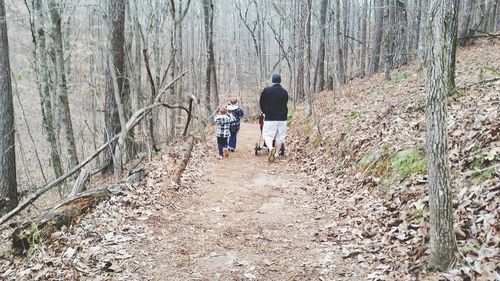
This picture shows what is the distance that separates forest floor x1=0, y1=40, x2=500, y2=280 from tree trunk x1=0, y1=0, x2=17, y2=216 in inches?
153

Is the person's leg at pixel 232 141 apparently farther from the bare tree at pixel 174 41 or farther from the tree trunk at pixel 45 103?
the tree trunk at pixel 45 103

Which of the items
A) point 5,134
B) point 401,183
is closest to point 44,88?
point 5,134

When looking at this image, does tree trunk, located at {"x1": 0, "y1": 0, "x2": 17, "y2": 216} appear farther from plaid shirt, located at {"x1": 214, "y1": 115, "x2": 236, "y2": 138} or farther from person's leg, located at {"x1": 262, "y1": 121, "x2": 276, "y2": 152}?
person's leg, located at {"x1": 262, "y1": 121, "x2": 276, "y2": 152}

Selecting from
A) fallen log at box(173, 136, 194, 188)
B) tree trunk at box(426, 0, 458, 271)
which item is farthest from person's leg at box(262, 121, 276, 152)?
tree trunk at box(426, 0, 458, 271)

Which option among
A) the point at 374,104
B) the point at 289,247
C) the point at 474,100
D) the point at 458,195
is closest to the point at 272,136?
the point at 374,104

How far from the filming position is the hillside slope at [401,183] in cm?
430

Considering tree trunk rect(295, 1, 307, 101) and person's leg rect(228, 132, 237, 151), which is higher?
tree trunk rect(295, 1, 307, 101)

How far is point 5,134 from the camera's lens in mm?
10000

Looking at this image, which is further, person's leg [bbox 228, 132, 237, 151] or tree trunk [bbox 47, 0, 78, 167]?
tree trunk [bbox 47, 0, 78, 167]

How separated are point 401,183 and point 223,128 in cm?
633

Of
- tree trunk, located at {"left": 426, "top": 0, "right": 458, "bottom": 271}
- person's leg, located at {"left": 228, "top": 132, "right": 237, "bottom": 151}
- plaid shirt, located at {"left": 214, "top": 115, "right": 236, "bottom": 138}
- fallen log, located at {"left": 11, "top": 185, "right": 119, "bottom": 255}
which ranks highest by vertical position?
tree trunk, located at {"left": 426, "top": 0, "right": 458, "bottom": 271}

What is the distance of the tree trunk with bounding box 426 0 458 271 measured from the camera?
11.5 feet

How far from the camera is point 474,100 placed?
26.2 feet

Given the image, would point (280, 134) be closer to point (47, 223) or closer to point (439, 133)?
point (47, 223)
